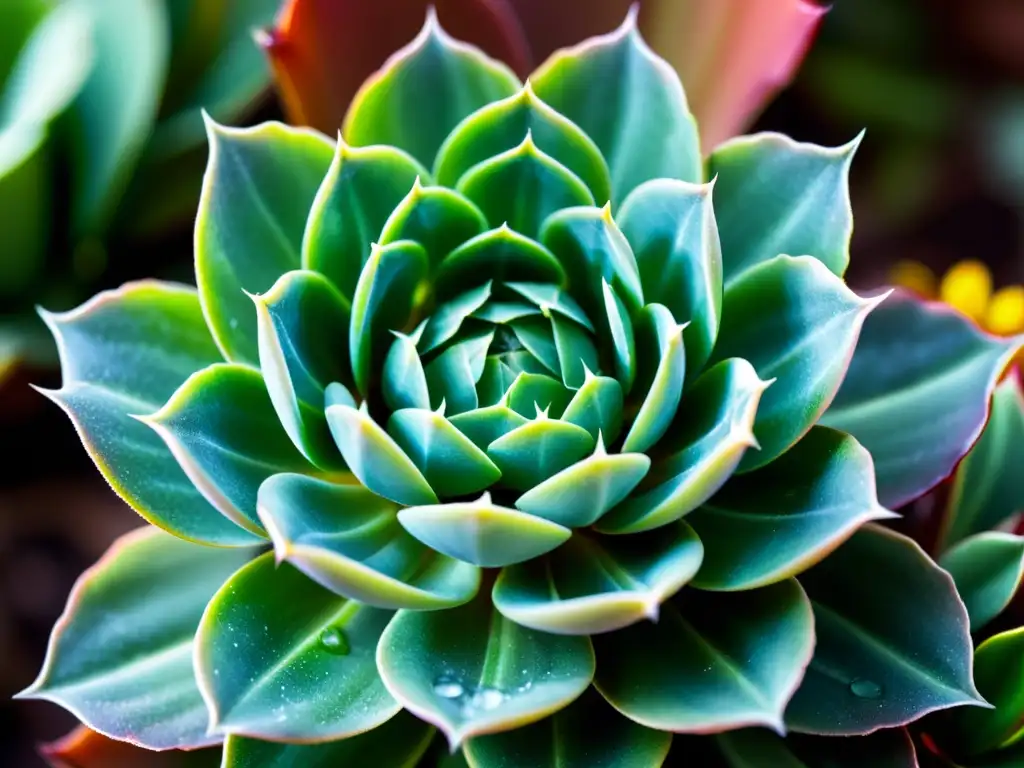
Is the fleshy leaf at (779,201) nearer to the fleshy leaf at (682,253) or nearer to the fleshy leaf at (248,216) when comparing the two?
the fleshy leaf at (682,253)

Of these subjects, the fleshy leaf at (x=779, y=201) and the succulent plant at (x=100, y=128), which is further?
the succulent plant at (x=100, y=128)

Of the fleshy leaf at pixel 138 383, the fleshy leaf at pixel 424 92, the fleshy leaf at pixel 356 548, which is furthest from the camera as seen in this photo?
the fleshy leaf at pixel 424 92

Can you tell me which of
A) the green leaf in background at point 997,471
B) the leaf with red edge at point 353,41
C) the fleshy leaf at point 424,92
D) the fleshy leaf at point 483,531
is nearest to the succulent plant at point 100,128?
the leaf with red edge at point 353,41

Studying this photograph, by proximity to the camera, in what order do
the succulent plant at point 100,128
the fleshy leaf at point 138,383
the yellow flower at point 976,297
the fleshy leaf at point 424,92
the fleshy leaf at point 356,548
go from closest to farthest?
the fleshy leaf at point 356,548 → the fleshy leaf at point 138,383 → the fleshy leaf at point 424,92 → the succulent plant at point 100,128 → the yellow flower at point 976,297

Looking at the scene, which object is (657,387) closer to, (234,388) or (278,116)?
(234,388)

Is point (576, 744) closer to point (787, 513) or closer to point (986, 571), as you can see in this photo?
point (787, 513)

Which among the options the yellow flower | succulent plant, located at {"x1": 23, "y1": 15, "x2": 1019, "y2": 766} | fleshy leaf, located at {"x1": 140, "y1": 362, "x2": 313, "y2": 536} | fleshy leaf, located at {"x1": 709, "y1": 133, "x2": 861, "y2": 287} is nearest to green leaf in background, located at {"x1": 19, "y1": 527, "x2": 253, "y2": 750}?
succulent plant, located at {"x1": 23, "y1": 15, "x2": 1019, "y2": 766}

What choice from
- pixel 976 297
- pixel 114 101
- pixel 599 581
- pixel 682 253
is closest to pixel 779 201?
pixel 682 253

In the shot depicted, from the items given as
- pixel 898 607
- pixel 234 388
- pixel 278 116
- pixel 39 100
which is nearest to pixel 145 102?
pixel 39 100

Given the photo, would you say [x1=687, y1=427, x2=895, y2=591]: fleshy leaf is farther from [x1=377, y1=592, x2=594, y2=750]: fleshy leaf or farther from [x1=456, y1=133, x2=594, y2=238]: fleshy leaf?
[x1=456, y1=133, x2=594, y2=238]: fleshy leaf
